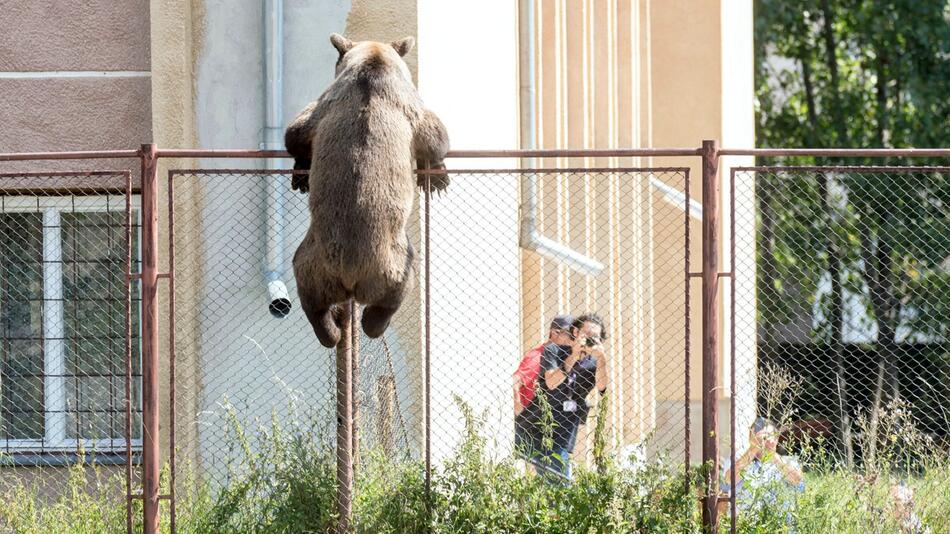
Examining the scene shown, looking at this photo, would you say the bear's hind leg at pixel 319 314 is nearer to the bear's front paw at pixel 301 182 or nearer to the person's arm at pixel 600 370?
the bear's front paw at pixel 301 182

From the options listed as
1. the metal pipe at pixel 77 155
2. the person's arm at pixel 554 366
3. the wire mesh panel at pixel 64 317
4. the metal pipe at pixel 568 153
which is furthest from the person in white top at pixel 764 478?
the wire mesh panel at pixel 64 317

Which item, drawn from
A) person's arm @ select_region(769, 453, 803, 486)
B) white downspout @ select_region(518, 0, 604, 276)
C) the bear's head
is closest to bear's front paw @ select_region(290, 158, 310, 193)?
the bear's head

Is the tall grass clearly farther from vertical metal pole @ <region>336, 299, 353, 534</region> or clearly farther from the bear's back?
the bear's back

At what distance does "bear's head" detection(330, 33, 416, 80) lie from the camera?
6816mm

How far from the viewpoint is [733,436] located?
6.86m

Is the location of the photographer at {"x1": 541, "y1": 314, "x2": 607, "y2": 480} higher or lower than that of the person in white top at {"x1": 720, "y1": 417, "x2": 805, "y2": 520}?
higher

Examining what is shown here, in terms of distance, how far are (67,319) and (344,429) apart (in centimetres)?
303

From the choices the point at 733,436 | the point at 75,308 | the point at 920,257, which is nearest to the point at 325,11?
the point at 75,308

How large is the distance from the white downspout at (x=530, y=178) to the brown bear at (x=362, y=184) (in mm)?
2600

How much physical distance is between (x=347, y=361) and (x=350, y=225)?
2.95ft

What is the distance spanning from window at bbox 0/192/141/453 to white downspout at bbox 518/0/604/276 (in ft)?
9.36

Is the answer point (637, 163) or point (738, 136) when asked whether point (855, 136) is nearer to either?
point (738, 136)

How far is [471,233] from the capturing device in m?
8.96

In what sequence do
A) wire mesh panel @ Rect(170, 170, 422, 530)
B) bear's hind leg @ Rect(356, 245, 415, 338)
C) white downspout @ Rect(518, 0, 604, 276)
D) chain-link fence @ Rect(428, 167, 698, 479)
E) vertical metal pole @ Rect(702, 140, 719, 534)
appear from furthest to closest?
1. white downspout @ Rect(518, 0, 604, 276)
2. wire mesh panel @ Rect(170, 170, 422, 530)
3. chain-link fence @ Rect(428, 167, 698, 479)
4. vertical metal pole @ Rect(702, 140, 719, 534)
5. bear's hind leg @ Rect(356, 245, 415, 338)
